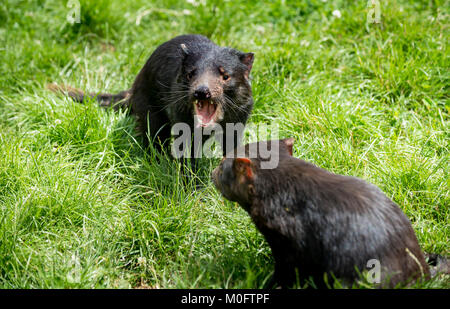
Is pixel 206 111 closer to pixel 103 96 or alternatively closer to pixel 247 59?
A: pixel 247 59

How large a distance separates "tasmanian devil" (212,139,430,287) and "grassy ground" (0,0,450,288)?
0.31m

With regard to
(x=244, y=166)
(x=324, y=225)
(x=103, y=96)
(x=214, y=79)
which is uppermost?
(x=214, y=79)

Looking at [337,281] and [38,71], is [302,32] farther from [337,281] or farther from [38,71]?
[337,281]

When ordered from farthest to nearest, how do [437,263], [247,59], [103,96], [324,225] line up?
[103,96] → [247,59] → [437,263] → [324,225]

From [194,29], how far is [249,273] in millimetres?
4117

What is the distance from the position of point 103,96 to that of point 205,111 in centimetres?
153

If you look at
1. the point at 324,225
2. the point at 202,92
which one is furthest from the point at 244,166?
the point at 202,92

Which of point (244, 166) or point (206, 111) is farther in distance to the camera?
point (206, 111)

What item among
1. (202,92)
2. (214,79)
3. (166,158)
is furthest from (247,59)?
(166,158)

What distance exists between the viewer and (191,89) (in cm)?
427

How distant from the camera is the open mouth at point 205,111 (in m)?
4.34

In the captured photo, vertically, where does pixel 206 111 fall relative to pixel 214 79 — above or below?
below

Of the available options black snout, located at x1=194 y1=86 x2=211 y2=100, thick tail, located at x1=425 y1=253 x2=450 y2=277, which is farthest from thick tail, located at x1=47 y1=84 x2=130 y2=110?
thick tail, located at x1=425 y1=253 x2=450 y2=277

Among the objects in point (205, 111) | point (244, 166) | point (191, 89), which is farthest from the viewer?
point (205, 111)
